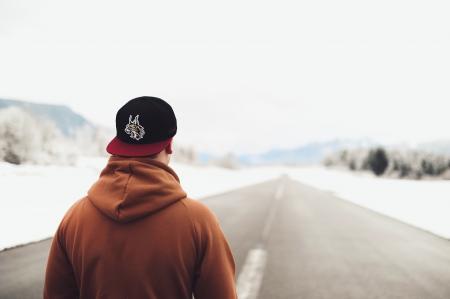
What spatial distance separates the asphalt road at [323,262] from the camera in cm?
521

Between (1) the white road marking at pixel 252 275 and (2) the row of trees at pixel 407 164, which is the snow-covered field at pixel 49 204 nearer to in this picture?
(1) the white road marking at pixel 252 275

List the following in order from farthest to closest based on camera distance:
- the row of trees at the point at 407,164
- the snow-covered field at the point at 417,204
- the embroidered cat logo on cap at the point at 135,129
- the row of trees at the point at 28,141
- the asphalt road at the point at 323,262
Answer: the row of trees at the point at 407,164
the row of trees at the point at 28,141
the snow-covered field at the point at 417,204
the asphalt road at the point at 323,262
the embroidered cat logo on cap at the point at 135,129

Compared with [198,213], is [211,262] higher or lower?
lower

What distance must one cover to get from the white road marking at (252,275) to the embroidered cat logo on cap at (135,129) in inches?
150

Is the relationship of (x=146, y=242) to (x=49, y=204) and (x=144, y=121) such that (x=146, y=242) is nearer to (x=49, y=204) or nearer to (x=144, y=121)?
(x=144, y=121)

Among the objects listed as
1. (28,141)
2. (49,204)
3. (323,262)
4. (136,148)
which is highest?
(136,148)

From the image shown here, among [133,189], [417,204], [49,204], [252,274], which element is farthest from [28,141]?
[133,189]

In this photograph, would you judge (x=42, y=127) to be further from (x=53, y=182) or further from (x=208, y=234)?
(x=208, y=234)

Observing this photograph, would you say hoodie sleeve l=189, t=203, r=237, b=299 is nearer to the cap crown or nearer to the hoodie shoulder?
the hoodie shoulder

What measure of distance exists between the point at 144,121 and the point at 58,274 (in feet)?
2.79

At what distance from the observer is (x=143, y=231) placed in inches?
61.9

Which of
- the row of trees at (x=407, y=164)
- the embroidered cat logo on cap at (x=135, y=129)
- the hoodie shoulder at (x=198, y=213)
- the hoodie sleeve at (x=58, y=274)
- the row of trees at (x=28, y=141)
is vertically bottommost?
the row of trees at (x=407, y=164)

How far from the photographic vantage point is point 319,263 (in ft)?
22.4

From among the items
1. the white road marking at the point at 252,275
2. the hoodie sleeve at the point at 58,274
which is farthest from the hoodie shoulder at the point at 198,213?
the white road marking at the point at 252,275
